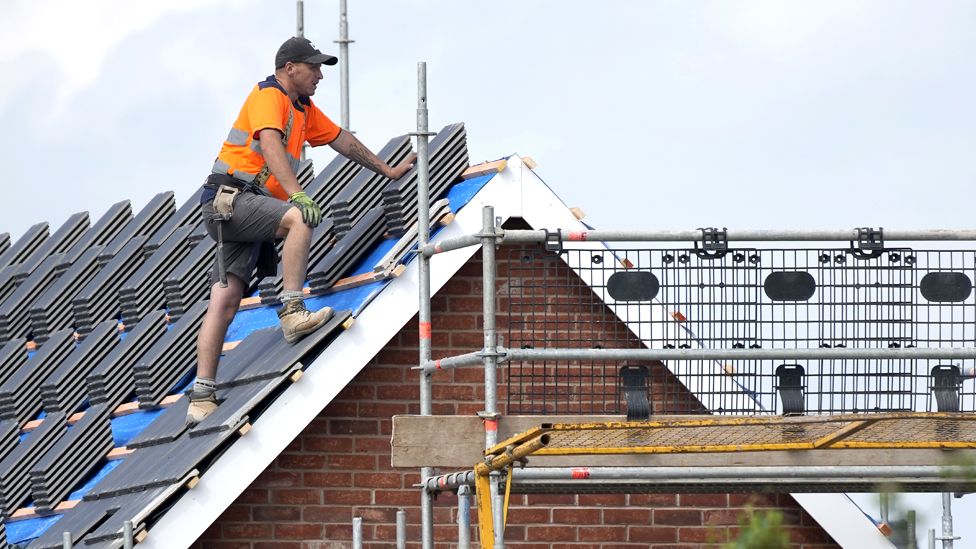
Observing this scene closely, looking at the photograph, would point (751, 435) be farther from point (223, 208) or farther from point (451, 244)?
point (223, 208)

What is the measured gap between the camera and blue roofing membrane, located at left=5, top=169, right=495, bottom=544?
10.5 meters

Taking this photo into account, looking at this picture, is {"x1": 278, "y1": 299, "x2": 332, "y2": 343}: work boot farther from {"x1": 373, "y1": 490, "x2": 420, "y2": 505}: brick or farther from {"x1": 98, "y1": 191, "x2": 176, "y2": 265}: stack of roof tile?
{"x1": 98, "y1": 191, "x2": 176, "y2": 265}: stack of roof tile

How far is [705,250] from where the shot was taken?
864 centimetres

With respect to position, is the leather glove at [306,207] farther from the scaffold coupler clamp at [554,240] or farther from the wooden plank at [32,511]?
the wooden plank at [32,511]

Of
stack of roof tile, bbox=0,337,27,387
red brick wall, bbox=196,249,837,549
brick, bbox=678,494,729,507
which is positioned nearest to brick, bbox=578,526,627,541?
red brick wall, bbox=196,249,837,549

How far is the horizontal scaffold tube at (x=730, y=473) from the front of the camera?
7996 millimetres

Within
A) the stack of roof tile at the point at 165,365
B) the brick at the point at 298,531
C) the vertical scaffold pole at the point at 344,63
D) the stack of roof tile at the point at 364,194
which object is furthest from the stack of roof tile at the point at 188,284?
the vertical scaffold pole at the point at 344,63

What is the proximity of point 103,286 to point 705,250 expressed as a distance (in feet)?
23.5

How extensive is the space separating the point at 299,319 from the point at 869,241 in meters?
3.10

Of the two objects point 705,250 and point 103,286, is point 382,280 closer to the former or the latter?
point 705,250

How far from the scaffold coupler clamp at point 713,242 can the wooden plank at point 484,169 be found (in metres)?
1.90

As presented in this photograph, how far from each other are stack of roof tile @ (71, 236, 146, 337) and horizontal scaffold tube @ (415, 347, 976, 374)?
21.5 ft

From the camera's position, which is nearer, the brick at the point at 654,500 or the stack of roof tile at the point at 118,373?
the brick at the point at 654,500

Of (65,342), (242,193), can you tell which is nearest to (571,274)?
(242,193)
